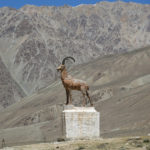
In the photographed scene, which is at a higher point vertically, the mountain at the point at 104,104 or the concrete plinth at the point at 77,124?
the mountain at the point at 104,104

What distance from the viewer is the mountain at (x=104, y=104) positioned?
2181 inches

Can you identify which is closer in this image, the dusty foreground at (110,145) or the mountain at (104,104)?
the dusty foreground at (110,145)

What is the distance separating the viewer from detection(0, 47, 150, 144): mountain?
55406 mm

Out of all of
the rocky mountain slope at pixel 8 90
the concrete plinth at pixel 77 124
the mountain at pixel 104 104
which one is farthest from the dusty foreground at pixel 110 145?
the rocky mountain slope at pixel 8 90

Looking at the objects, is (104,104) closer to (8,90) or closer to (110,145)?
(110,145)

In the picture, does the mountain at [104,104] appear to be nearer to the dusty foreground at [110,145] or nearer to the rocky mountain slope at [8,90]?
the dusty foreground at [110,145]

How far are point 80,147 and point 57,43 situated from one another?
6609 inches

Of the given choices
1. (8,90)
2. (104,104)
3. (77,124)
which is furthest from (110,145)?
(8,90)

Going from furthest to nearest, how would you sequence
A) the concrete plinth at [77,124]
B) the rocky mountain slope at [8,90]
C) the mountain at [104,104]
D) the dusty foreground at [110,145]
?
1. the rocky mountain slope at [8,90]
2. the mountain at [104,104]
3. the concrete plinth at [77,124]
4. the dusty foreground at [110,145]

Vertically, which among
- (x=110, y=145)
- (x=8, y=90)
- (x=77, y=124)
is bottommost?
(x=110, y=145)

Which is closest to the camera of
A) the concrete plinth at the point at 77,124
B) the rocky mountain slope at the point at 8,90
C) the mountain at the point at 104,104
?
the concrete plinth at the point at 77,124

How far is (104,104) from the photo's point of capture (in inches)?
2906

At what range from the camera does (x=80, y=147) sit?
1468 cm

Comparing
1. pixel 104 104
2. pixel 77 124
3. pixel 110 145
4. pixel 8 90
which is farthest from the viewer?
pixel 8 90
